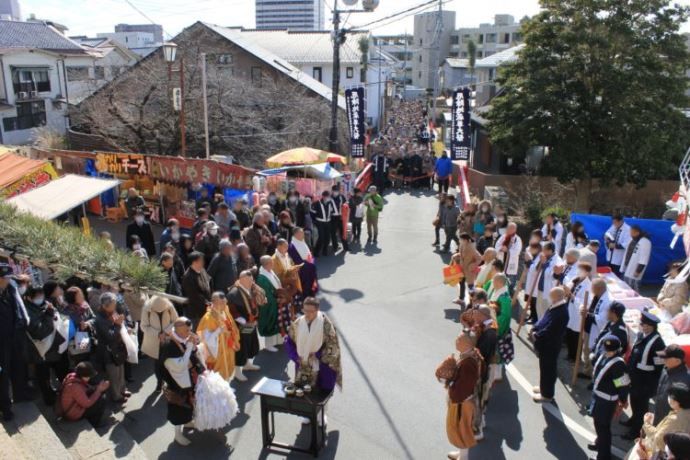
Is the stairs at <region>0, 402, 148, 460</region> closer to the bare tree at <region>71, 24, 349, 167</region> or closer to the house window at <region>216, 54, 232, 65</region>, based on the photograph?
the bare tree at <region>71, 24, 349, 167</region>

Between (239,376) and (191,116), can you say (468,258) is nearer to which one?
(239,376)

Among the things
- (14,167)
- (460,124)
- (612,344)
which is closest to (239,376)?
(612,344)

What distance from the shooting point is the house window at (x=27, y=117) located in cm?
3388

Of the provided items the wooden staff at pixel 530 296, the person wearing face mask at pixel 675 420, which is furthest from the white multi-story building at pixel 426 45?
the person wearing face mask at pixel 675 420

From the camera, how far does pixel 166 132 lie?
800 inches

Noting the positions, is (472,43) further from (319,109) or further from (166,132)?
(166,132)

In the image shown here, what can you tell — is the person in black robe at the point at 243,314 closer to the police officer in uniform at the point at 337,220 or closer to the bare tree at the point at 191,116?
the police officer in uniform at the point at 337,220

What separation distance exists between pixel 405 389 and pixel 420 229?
884 cm

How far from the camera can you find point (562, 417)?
21.9 feet

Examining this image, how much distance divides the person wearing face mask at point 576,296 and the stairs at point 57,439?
19.3ft

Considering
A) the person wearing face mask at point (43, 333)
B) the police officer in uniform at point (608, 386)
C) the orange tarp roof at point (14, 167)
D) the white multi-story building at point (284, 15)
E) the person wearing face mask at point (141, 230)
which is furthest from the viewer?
the white multi-story building at point (284, 15)

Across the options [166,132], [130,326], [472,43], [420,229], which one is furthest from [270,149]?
[472,43]

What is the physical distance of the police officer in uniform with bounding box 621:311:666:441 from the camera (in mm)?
5855

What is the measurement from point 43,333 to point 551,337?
5916 millimetres
